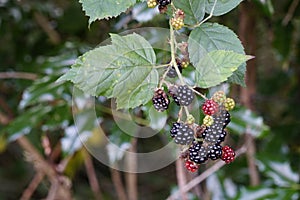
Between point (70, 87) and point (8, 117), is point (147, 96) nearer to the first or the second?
point (70, 87)

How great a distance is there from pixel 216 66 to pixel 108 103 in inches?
25.4

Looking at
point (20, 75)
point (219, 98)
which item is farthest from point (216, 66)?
point (20, 75)

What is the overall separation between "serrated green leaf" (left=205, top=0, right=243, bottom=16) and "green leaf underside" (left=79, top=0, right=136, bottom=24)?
0.35 feet

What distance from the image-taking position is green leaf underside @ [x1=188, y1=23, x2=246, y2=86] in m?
0.62

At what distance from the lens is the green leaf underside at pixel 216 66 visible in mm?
589

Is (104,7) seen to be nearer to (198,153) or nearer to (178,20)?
(178,20)

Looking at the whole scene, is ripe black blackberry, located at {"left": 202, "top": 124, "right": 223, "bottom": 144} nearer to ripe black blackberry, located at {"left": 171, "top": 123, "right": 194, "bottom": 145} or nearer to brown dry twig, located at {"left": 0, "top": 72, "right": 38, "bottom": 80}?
ripe black blackberry, located at {"left": 171, "top": 123, "right": 194, "bottom": 145}

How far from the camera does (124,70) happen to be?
61 centimetres

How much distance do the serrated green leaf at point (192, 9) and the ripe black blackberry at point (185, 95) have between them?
0.09 metres

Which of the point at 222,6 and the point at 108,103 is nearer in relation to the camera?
the point at 222,6

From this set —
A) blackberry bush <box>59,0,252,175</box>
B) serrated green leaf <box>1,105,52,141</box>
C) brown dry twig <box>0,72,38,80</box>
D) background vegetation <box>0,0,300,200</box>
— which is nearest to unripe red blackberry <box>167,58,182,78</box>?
blackberry bush <box>59,0,252,175</box>

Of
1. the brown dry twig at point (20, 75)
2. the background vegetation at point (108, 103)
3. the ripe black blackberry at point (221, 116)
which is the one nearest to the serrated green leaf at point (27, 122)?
the background vegetation at point (108, 103)

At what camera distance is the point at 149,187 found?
2.23m

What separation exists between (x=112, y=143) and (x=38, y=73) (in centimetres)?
33
